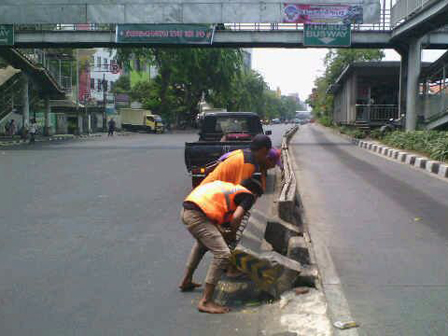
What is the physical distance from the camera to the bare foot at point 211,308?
4.54 m

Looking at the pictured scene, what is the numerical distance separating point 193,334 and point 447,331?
6.01 ft

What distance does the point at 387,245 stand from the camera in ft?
22.1

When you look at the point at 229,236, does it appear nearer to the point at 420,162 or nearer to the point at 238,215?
the point at 238,215

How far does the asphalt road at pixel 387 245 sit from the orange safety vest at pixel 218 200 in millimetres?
1260

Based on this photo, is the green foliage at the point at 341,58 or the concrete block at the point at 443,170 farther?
the green foliage at the point at 341,58

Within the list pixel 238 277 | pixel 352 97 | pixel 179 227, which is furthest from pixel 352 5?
pixel 238 277

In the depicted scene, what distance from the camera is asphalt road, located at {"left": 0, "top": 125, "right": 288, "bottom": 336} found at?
14.2ft

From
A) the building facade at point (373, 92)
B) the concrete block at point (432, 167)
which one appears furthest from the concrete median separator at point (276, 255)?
the building facade at point (373, 92)

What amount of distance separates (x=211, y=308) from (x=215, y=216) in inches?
29.3

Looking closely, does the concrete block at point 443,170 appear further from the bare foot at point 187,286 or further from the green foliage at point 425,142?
the bare foot at point 187,286

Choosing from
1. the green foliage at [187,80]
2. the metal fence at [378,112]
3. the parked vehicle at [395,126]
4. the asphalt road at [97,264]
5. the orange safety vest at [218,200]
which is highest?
the green foliage at [187,80]

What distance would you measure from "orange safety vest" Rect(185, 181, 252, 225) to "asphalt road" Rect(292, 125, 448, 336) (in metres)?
1.26

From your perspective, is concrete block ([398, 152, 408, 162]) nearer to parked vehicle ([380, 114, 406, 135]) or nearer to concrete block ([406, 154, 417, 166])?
concrete block ([406, 154, 417, 166])

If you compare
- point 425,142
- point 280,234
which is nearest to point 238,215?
point 280,234
